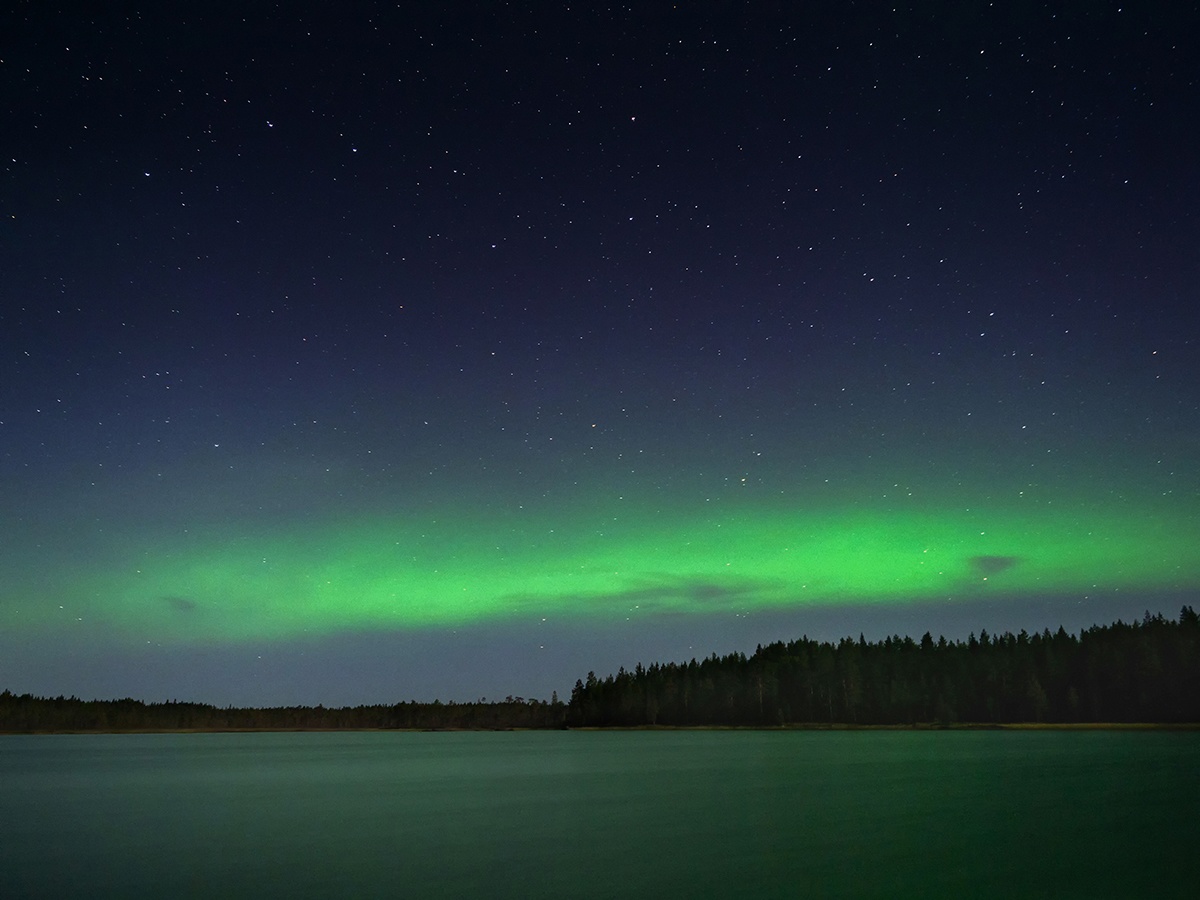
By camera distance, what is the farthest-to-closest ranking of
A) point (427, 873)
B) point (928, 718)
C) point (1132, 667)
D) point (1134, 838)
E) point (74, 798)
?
point (928, 718), point (1132, 667), point (74, 798), point (1134, 838), point (427, 873)

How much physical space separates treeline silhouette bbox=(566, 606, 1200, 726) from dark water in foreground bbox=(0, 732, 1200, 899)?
256 ft

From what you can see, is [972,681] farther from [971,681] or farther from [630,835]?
[630,835]

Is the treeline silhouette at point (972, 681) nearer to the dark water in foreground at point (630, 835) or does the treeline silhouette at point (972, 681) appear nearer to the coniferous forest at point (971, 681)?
the coniferous forest at point (971, 681)

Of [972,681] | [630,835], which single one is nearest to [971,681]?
[972,681]

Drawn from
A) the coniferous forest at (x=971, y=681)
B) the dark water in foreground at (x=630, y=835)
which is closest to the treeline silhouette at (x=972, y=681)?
the coniferous forest at (x=971, y=681)

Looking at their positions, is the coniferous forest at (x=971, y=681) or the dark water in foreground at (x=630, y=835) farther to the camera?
the coniferous forest at (x=971, y=681)

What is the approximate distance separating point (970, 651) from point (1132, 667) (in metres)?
26.1

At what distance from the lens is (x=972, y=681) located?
446ft

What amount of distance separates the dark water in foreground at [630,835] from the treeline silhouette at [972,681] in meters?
78.1

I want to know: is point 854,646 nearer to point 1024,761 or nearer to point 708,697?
point 708,697

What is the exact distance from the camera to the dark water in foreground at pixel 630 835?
18.4m

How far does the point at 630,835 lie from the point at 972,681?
125 m

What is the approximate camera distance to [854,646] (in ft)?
528

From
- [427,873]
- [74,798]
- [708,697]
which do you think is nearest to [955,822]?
[427,873]
